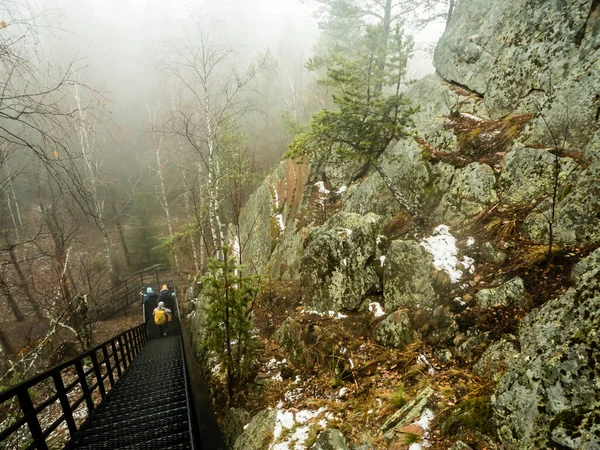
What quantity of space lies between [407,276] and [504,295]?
163cm

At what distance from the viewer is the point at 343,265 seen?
21.2ft

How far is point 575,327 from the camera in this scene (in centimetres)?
284

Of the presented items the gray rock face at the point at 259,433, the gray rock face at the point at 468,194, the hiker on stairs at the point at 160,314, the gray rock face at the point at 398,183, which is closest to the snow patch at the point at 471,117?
the gray rock face at the point at 398,183

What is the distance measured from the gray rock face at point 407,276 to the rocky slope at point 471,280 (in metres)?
0.03

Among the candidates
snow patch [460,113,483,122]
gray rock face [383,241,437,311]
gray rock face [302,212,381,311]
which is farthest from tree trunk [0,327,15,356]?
snow patch [460,113,483,122]

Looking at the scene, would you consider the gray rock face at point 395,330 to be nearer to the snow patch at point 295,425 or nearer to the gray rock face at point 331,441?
the snow patch at point 295,425

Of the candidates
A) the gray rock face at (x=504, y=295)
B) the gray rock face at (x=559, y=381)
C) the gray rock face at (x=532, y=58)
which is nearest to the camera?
the gray rock face at (x=559, y=381)

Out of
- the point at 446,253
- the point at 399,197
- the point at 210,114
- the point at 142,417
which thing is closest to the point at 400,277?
the point at 446,253

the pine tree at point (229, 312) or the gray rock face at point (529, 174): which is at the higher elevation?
the gray rock face at point (529, 174)

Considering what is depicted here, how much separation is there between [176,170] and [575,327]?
28848 mm

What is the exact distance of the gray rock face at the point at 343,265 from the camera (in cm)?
631

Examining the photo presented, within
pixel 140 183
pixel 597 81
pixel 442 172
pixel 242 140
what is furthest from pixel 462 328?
pixel 140 183

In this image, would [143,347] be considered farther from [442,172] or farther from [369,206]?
[442,172]

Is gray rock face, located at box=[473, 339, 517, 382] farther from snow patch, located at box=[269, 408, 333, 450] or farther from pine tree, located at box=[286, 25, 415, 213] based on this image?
pine tree, located at box=[286, 25, 415, 213]
